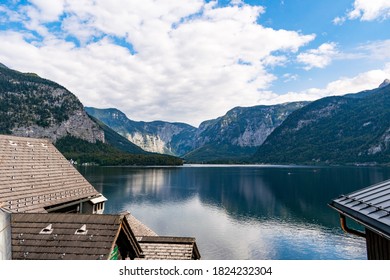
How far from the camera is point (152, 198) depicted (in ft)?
291

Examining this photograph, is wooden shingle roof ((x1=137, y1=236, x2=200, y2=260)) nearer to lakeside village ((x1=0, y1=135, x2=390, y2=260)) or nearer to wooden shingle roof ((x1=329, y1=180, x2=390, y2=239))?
lakeside village ((x1=0, y1=135, x2=390, y2=260))

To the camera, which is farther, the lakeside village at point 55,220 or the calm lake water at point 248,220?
the calm lake water at point 248,220

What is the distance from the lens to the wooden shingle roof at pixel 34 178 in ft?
56.4

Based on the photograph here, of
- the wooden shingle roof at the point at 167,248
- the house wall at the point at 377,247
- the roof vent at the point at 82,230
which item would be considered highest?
the roof vent at the point at 82,230

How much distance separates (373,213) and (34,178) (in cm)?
1869

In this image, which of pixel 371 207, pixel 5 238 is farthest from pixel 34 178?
pixel 371 207

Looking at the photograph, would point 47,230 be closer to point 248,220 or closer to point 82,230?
point 82,230

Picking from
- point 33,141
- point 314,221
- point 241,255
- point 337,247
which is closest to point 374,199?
point 33,141

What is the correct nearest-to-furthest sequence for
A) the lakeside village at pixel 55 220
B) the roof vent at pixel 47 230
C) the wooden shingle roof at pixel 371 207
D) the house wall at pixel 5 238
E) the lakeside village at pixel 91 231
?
1. the wooden shingle roof at pixel 371 207
2. the lakeside village at pixel 91 231
3. the house wall at pixel 5 238
4. the lakeside village at pixel 55 220
5. the roof vent at pixel 47 230

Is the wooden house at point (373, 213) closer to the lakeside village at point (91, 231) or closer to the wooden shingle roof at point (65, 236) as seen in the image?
the lakeside village at point (91, 231)

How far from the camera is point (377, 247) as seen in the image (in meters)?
8.23

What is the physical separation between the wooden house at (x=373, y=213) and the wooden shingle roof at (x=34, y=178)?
14.8m

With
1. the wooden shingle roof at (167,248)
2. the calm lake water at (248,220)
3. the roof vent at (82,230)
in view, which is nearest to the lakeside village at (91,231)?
the roof vent at (82,230)

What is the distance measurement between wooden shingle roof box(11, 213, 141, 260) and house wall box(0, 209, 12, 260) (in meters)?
0.17
